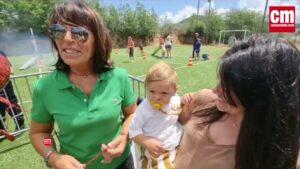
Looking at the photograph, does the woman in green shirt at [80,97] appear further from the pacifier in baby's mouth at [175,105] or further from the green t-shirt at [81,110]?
the pacifier in baby's mouth at [175,105]

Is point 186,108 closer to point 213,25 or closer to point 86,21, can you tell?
point 86,21

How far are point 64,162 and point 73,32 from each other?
0.75 meters

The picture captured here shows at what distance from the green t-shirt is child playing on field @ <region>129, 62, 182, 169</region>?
154mm

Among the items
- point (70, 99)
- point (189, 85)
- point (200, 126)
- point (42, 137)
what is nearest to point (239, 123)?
point (200, 126)

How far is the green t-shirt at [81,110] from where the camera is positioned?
6.52 feet

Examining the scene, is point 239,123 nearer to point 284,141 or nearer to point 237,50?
point 284,141

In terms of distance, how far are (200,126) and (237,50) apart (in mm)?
394

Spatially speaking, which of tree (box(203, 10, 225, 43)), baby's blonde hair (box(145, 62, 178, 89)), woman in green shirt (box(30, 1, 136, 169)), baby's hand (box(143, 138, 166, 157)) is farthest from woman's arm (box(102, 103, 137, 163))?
tree (box(203, 10, 225, 43))

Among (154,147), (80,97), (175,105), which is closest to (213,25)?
(175,105)

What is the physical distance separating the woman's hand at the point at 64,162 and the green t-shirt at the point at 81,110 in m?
0.12

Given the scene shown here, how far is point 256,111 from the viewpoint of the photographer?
4.03ft

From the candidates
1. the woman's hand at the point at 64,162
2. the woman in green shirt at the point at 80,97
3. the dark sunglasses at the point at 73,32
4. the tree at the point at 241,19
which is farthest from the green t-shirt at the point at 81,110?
the tree at the point at 241,19

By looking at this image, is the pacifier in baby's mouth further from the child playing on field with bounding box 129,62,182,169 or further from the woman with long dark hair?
the woman with long dark hair

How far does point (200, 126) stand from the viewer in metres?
1.47
